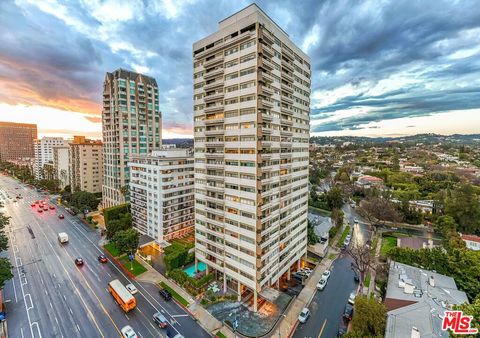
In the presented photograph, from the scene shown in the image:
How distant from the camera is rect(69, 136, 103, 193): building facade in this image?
112688mm

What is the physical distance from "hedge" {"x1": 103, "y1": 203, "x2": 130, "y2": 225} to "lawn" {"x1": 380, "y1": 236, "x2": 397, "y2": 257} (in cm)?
8840

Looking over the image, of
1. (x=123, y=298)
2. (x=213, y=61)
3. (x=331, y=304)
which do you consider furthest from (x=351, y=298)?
(x=213, y=61)

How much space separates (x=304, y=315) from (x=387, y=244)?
163 feet

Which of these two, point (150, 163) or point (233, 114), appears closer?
point (233, 114)

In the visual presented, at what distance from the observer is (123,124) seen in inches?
3597

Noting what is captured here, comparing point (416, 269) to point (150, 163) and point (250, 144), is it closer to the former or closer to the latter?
point (250, 144)

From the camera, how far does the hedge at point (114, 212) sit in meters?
75.5

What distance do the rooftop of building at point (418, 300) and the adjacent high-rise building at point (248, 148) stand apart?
21.0m

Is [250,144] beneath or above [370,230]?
above

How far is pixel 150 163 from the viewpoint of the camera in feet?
228

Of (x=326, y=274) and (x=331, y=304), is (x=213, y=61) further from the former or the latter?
(x=326, y=274)

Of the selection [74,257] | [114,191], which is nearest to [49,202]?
[114,191]

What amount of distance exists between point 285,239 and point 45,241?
77.4m

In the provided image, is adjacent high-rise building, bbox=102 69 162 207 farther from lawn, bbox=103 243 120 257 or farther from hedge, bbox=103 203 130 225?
lawn, bbox=103 243 120 257
